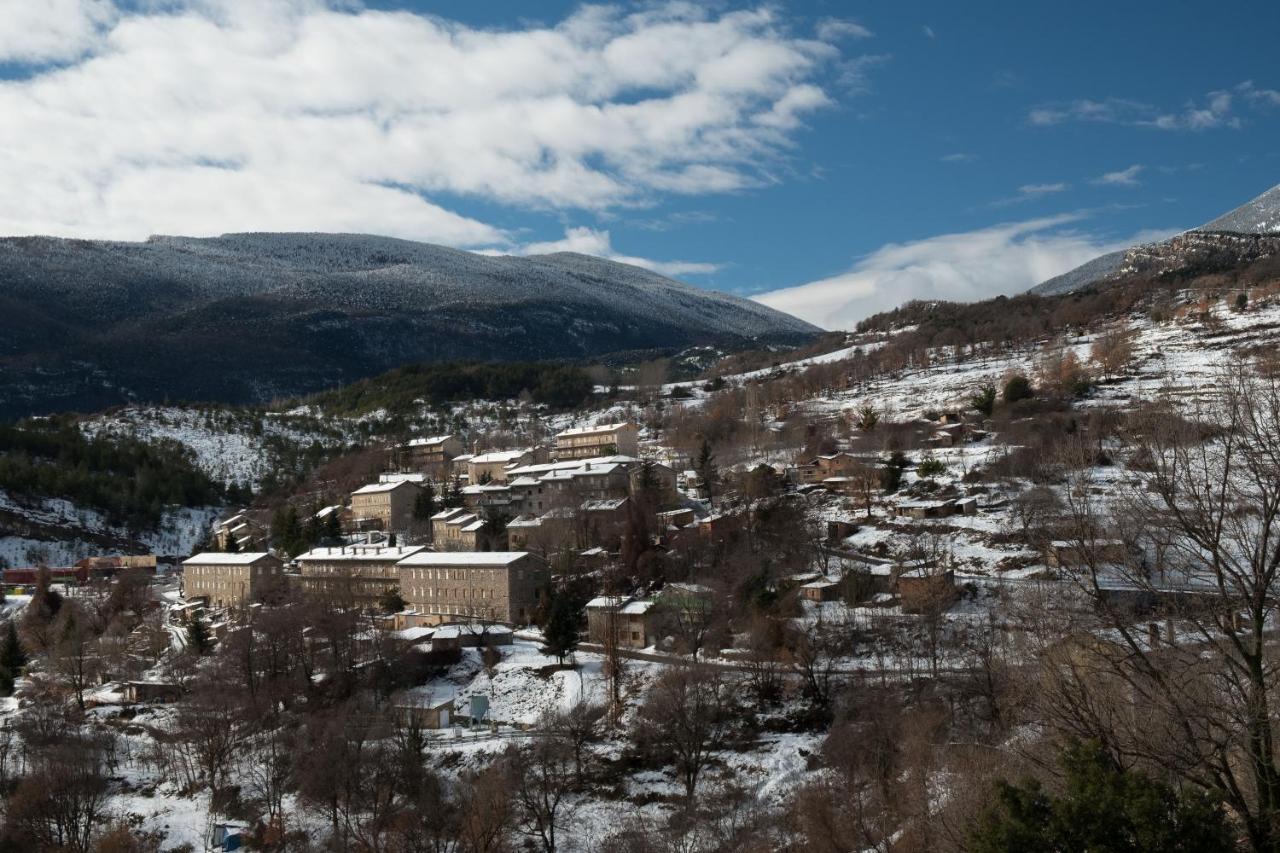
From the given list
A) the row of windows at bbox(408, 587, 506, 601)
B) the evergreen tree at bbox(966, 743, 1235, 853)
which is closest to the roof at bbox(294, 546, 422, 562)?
the row of windows at bbox(408, 587, 506, 601)

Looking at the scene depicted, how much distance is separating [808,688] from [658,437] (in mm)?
46775

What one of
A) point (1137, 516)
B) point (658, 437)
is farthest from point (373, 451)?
point (1137, 516)

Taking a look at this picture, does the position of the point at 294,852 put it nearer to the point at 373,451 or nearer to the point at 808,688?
the point at 808,688

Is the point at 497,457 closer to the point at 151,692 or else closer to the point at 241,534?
the point at 241,534

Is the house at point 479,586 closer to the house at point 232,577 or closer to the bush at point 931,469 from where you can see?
the house at point 232,577

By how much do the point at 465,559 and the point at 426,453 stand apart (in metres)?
36.0

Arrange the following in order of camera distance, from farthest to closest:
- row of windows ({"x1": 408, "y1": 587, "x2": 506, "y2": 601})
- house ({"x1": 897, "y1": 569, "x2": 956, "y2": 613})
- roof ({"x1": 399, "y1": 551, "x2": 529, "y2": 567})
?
row of windows ({"x1": 408, "y1": 587, "x2": 506, "y2": 601}) < roof ({"x1": 399, "y1": 551, "x2": 529, "y2": 567}) < house ({"x1": 897, "y1": 569, "x2": 956, "y2": 613})

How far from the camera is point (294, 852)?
26.7 m

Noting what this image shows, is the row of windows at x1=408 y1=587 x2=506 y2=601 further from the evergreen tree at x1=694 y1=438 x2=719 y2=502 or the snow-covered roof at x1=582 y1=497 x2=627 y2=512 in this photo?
the evergreen tree at x1=694 y1=438 x2=719 y2=502

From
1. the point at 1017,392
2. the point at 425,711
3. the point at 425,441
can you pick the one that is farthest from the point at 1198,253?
the point at 425,711

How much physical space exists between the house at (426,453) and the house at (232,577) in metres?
23.7

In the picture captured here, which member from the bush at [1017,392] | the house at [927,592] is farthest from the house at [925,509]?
the bush at [1017,392]

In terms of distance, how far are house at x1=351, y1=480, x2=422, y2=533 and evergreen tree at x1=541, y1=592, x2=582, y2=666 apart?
1003 inches

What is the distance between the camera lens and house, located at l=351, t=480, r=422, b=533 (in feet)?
196
